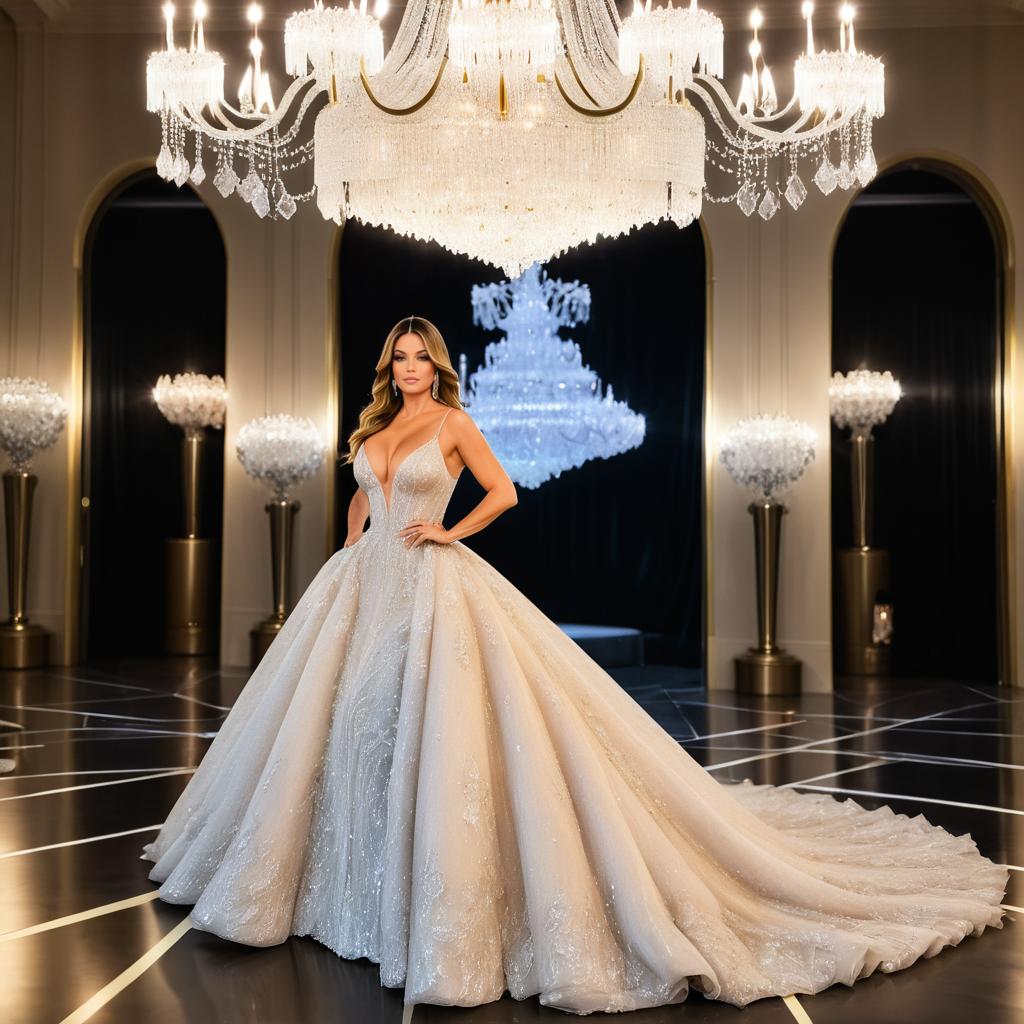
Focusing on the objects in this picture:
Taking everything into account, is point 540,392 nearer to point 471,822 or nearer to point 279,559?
point 279,559

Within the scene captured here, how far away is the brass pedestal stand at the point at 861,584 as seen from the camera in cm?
889

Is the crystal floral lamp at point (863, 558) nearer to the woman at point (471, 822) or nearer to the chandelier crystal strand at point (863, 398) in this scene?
the chandelier crystal strand at point (863, 398)

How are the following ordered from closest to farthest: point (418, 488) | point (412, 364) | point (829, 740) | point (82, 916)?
1. point (82, 916)
2. point (418, 488)
3. point (412, 364)
4. point (829, 740)

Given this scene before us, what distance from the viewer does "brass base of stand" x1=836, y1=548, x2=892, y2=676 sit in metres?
8.88

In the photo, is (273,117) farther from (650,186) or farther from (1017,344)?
(1017,344)

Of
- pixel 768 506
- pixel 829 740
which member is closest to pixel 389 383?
pixel 829 740

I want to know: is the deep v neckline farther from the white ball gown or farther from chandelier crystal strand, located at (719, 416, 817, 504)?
chandelier crystal strand, located at (719, 416, 817, 504)

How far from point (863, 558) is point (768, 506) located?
133cm

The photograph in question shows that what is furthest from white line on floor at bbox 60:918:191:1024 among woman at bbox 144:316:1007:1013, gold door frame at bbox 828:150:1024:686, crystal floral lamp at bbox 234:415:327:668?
gold door frame at bbox 828:150:1024:686

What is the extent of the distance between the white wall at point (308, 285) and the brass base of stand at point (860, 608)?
66 cm

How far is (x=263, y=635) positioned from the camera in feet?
27.3

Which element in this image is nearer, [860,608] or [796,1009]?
[796,1009]

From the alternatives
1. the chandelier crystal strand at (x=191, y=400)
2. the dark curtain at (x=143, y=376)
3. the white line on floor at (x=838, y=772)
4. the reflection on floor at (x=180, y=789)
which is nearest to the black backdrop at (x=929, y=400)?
the reflection on floor at (x=180, y=789)

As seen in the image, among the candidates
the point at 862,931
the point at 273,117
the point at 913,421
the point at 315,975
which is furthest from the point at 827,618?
the point at 315,975
